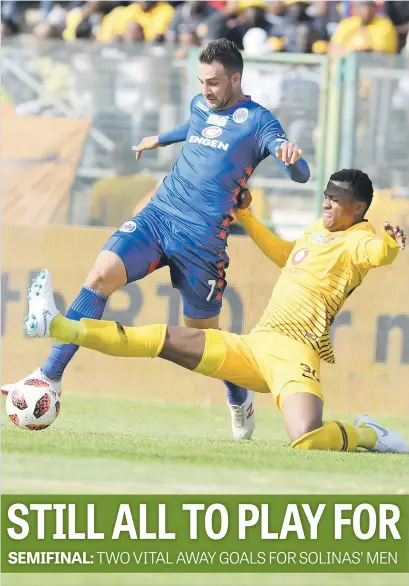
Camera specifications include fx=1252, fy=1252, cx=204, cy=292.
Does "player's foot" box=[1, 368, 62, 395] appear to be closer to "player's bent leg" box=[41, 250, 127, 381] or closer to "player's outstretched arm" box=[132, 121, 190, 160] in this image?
"player's bent leg" box=[41, 250, 127, 381]

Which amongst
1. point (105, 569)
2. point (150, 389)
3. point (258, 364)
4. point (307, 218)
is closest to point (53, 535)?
point (105, 569)

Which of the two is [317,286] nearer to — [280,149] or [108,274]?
[280,149]

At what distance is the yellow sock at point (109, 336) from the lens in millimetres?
6742

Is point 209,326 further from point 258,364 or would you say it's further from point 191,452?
point 191,452

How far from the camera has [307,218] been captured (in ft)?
34.2

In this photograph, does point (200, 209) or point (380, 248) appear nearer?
point (380, 248)

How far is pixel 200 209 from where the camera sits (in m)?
7.61

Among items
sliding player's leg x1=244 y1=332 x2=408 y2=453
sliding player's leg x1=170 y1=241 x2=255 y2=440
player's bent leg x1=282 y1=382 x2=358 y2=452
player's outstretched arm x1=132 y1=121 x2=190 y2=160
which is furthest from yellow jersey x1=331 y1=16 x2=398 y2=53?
player's bent leg x1=282 y1=382 x2=358 y2=452

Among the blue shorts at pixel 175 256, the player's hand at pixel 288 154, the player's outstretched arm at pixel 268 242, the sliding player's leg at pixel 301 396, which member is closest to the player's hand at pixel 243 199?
the player's outstretched arm at pixel 268 242

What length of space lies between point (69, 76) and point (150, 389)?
2.93 metres

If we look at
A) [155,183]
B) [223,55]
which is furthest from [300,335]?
[155,183]

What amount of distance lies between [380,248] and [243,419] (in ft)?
5.67

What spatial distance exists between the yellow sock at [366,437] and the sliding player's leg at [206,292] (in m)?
0.87

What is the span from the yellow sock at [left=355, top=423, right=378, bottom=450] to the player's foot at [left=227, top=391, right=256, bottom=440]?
85 centimetres
